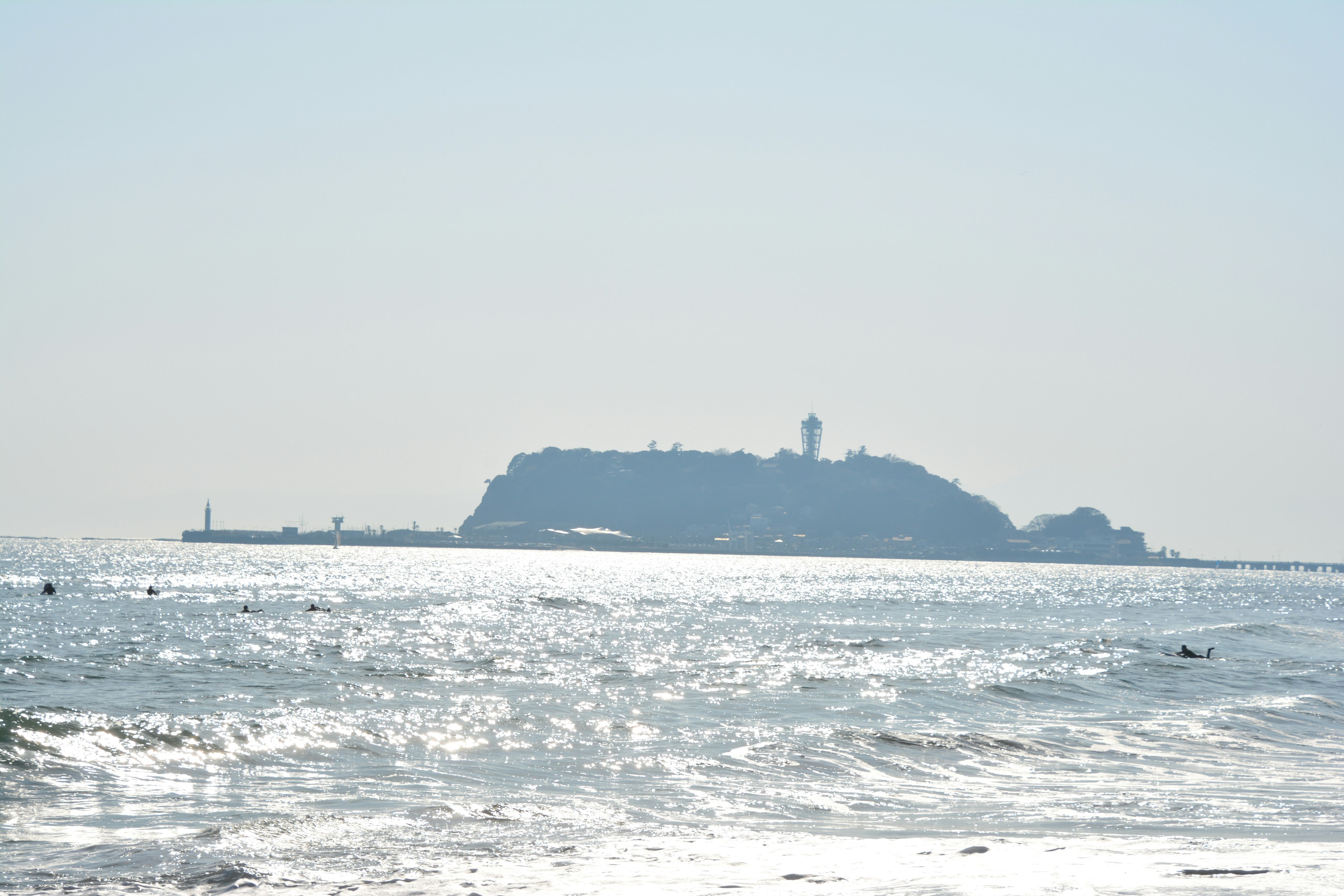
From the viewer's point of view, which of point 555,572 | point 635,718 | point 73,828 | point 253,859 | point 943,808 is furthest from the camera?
point 555,572

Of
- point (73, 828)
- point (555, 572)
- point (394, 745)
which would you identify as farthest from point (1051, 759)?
point (555, 572)

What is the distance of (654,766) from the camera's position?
21.6 meters

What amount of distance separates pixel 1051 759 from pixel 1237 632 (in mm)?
58457

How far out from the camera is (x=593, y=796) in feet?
61.3

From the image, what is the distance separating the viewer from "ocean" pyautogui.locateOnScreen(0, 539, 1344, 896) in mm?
13203

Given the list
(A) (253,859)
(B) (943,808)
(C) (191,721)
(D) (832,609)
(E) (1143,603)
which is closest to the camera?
(A) (253,859)

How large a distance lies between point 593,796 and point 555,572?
179 m

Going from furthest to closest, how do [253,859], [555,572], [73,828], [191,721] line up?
[555,572] < [191,721] < [73,828] < [253,859]

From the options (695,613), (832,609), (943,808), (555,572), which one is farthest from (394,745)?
(555,572)

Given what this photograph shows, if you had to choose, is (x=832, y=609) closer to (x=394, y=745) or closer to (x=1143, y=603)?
(x=1143, y=603)

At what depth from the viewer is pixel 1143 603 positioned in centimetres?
12062

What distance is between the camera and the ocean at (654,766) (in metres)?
13.2

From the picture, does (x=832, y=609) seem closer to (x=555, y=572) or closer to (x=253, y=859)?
(x=253, y=859)

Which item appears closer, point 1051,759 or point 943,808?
point 943,808
